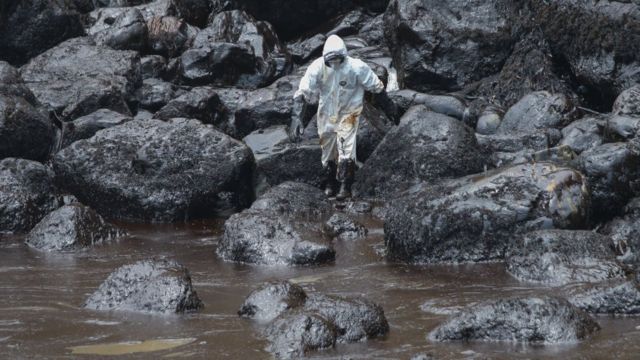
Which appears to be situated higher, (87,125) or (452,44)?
(452,44)

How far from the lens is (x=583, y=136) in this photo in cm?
1298

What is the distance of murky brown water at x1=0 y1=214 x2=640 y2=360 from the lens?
694cm

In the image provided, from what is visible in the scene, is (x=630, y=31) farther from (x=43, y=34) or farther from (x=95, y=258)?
(x=43, y=34)

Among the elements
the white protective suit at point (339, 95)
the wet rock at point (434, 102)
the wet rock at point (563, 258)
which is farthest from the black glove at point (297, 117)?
the wet rock at point (563, 258)

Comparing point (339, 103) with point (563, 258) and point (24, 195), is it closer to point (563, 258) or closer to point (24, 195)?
point (24, 195)

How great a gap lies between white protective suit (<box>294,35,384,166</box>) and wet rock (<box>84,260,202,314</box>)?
5.29m

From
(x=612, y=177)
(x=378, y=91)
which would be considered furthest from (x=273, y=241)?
(x=378, y=91)

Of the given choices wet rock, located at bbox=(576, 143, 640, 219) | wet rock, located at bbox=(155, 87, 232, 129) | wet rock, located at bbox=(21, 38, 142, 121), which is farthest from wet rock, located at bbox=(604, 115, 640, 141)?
wet rock, located at bbox=(21, 38, 142, 121)

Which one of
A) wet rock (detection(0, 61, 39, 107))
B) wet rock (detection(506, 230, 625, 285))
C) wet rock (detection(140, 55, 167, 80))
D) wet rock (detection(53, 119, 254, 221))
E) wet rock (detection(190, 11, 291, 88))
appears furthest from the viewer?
wet rock (detection(140, 55, 167, 80))

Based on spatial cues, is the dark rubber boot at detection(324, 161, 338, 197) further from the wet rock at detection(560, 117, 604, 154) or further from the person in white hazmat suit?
the wet rock at detection(560, 117, 604, 154)

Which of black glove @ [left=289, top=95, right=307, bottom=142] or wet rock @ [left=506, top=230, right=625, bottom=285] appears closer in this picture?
wet rock @ [left=506, top=230, right=625, bottom=285]

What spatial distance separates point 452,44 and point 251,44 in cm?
406

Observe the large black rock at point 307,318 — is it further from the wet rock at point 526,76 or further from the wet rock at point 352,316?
the wet rock at point 526,76

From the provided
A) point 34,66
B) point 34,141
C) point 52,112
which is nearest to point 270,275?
point 34,141
